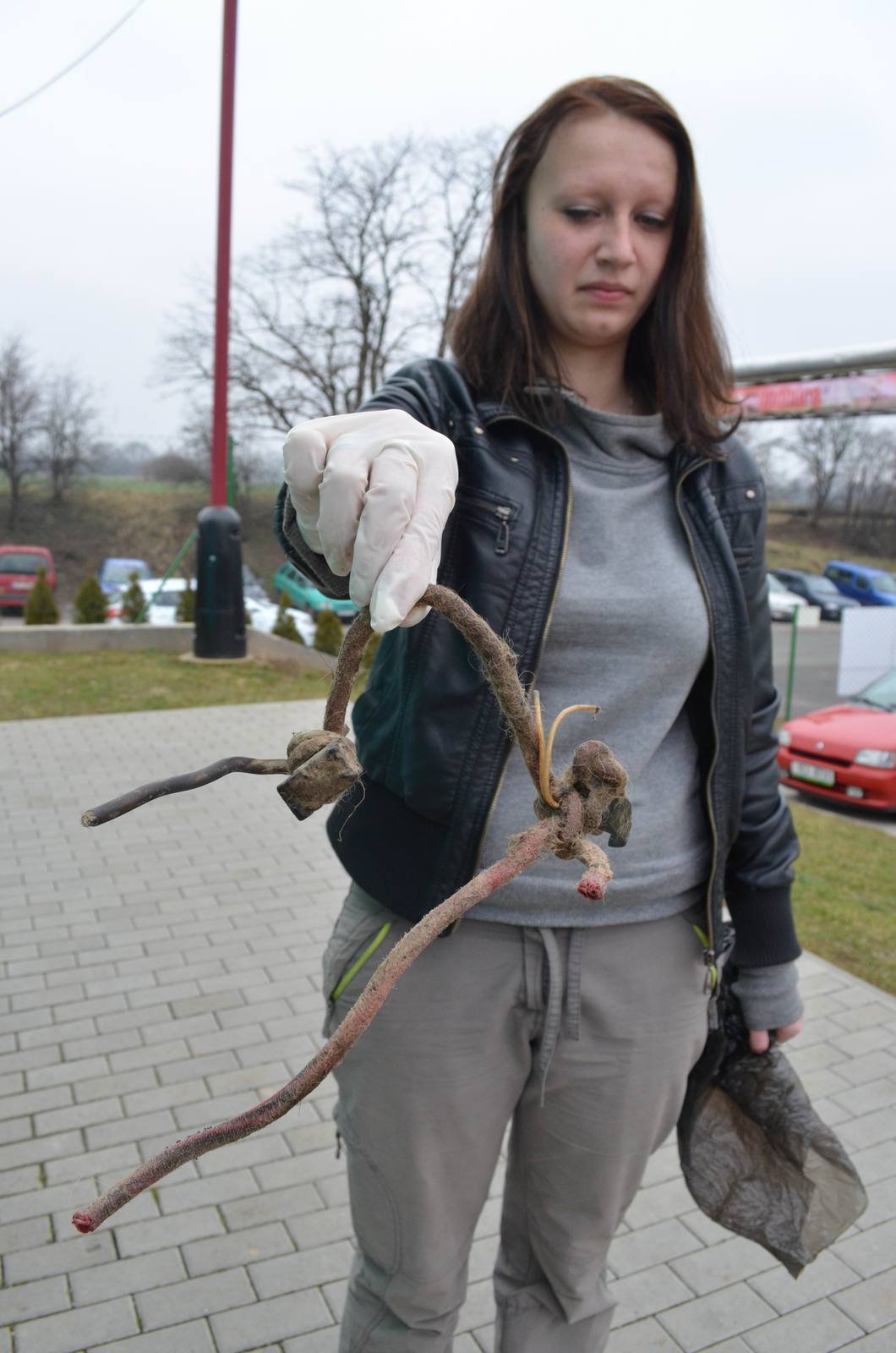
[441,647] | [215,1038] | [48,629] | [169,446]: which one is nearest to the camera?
[441,647]

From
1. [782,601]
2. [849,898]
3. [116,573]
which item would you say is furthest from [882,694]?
[782,601]

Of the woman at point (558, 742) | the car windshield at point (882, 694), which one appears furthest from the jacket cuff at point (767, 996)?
the car windshield at point (882, 694)

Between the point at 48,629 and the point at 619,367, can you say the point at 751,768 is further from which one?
the point at 48,629

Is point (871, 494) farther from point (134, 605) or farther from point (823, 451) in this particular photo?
point (134, 605)

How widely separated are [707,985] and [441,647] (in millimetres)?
721

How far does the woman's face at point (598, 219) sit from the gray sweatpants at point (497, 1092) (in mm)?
927

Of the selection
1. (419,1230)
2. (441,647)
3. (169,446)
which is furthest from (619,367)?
(169,446)

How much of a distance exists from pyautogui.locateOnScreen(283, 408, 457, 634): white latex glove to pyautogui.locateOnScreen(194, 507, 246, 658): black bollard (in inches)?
340

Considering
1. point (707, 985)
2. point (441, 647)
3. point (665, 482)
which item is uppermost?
point (665, 482)

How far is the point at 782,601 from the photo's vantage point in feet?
91.8

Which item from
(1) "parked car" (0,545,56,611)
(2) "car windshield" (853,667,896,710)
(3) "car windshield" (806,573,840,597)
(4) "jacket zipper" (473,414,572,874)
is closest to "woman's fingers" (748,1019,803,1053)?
(4) "jacket zipper" (473,414,572,874)

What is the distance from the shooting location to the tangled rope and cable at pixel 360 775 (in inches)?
31.8

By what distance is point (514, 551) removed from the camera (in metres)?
1.46

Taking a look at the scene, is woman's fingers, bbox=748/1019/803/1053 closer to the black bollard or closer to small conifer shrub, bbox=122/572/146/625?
the black bollard
